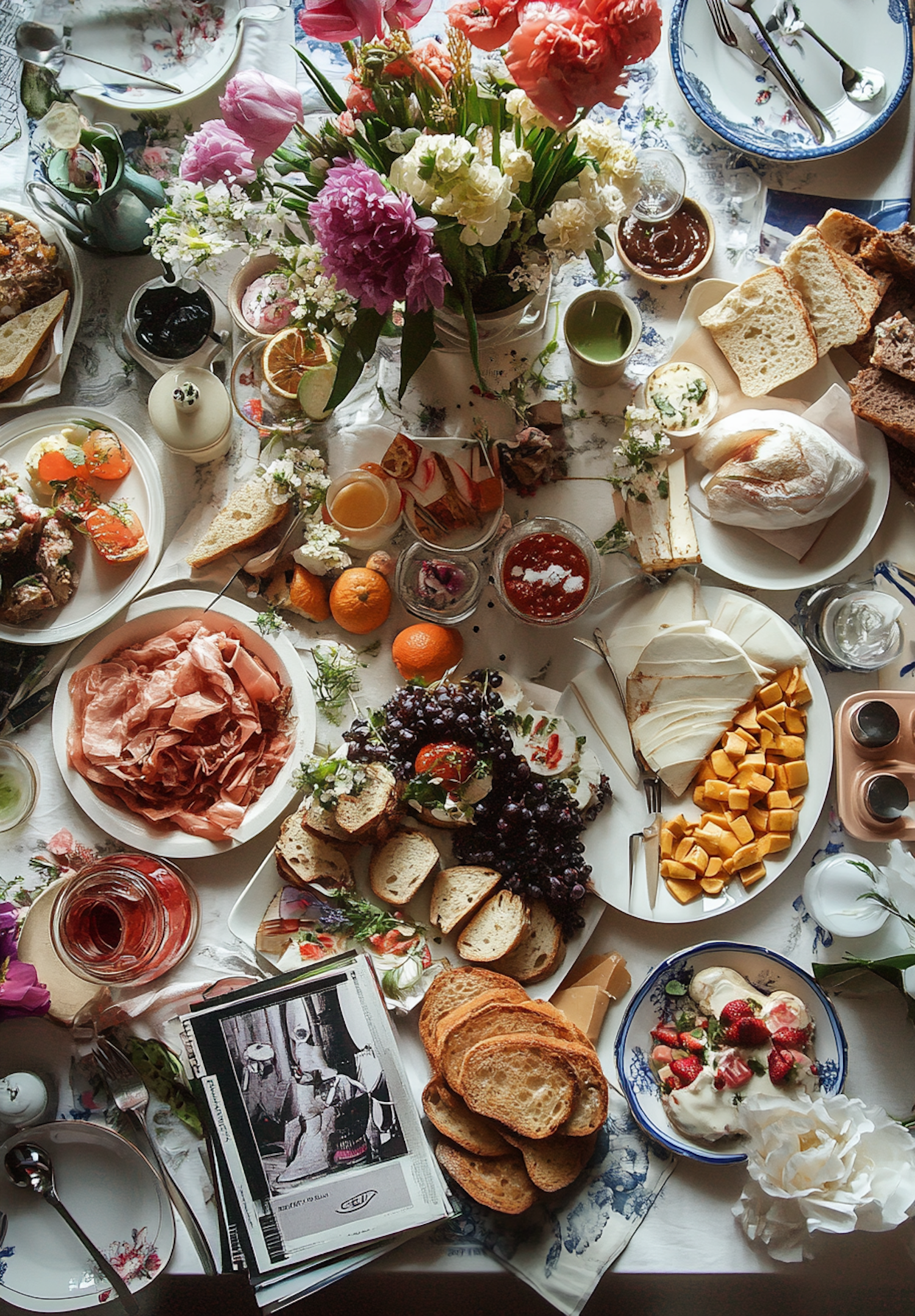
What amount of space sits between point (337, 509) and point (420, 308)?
2.32 feet

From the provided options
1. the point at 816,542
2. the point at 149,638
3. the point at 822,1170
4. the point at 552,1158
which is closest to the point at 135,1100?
the point at 552,1158

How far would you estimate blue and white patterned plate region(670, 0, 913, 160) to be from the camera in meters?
1.75

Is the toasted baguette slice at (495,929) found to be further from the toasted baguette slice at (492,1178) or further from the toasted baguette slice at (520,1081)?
the toasted baguette slice at (492,1178)

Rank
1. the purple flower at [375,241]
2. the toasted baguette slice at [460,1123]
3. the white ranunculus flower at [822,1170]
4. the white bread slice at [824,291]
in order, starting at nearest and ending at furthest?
the purple flower at [375,241]
the white ranunculus flower at [822,1170]
the toasted baguette slice at [460,1123]
the white bread slice at [824,291]

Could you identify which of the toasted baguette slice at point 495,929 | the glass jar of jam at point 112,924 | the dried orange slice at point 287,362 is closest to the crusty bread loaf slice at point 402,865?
the toasted baguette slice at point 495,929

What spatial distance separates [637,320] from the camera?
1703mm

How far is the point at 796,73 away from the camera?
1.79 m

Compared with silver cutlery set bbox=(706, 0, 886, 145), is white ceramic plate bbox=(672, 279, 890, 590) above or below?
below

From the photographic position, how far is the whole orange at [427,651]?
1722 millimetres

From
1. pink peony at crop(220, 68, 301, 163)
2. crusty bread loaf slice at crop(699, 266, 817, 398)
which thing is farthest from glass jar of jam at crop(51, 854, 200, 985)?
crusty bread loaf slice at crop(699, 266, 817, 398)

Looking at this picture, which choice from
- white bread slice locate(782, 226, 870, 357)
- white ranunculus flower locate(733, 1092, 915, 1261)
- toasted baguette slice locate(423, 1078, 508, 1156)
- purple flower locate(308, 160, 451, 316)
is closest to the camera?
purple flower locate(308, 160, 451, 316)

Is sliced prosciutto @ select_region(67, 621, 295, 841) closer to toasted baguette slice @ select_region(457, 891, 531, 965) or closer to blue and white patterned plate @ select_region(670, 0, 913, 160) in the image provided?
toasted baguette slice @ select_region(457, 891, 531, 965)

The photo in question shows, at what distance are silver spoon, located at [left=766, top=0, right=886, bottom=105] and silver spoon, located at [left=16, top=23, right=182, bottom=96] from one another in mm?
1205

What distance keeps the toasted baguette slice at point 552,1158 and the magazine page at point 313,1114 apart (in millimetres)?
160
